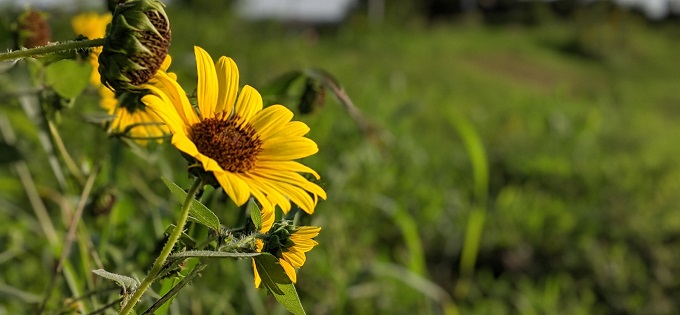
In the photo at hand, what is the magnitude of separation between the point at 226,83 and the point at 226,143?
48mm

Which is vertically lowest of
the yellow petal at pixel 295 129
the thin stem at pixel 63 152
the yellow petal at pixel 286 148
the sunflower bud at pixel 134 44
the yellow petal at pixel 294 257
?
the thin stem at pixel 63 152

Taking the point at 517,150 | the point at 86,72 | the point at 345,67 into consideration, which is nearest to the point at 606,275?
the point at 517,150

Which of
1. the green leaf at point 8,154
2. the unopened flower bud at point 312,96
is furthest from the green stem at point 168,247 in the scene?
the green leaf at point 8,154

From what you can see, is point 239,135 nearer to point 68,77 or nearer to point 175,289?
point 175,289

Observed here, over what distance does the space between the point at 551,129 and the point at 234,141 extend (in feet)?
9.69

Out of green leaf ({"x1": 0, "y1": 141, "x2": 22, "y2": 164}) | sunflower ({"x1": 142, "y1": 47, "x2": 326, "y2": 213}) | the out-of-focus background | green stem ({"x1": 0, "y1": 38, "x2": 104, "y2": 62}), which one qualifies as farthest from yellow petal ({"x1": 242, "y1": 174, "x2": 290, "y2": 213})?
green leaf ({"x1": 0, "y1": 141, "x2": 22, "y2": 164})

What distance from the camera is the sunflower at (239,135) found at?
16.5 inches

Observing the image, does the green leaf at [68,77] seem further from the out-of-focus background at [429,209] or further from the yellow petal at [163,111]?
the yellow petal at [163,111]

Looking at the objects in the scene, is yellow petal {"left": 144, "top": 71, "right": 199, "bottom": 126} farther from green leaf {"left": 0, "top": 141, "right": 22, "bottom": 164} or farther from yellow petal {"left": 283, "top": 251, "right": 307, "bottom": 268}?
green leaf {"left": 0, "top": 141, "right": 22, "bottom": 164}

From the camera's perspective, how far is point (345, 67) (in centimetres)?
549

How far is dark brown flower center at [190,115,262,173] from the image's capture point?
45cm

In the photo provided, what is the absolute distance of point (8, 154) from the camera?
842 millimetres

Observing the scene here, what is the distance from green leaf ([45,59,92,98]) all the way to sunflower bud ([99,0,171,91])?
0.83ft

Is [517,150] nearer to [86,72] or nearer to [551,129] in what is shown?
Answer: [551,129]
